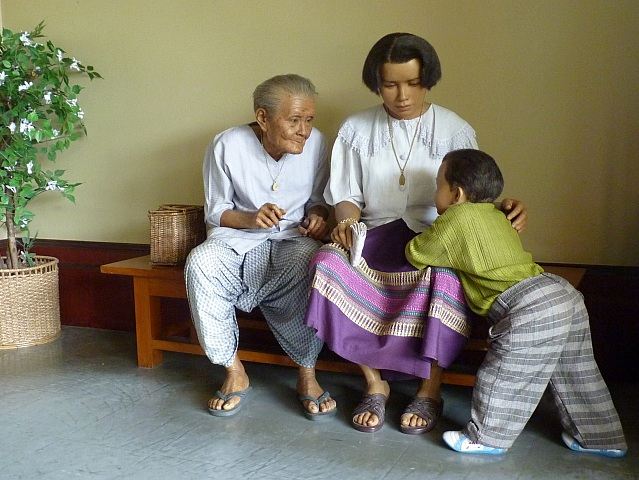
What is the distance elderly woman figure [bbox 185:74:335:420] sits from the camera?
267cm

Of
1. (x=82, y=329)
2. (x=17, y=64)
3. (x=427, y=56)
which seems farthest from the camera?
(x=82, y=329)

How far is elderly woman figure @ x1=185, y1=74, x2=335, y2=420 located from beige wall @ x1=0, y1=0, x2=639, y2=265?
0.40 metres

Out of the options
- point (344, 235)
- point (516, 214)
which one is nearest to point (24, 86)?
point (344, 235)

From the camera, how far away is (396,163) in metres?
2.77

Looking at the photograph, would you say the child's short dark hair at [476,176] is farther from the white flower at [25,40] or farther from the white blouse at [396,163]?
the white flower at [25,40]

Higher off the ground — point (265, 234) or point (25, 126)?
point (25, 126)

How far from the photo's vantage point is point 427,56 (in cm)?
259

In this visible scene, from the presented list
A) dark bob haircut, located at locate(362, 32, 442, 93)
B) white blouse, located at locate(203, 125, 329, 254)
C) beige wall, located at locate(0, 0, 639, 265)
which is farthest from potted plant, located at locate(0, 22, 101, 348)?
dark bob haircut, located at locate(362, 32, 442, 93)

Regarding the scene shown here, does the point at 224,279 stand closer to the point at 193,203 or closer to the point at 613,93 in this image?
the point at 193,203

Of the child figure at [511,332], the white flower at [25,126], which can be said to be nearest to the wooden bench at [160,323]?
the child figure at [511,332]

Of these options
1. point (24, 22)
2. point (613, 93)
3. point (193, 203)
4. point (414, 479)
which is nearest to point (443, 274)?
point (414, 479)

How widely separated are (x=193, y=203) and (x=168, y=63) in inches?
27.2

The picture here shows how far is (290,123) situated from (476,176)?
79cm

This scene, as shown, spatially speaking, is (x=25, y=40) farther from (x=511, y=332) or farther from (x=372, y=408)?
(x=511, y=332)
